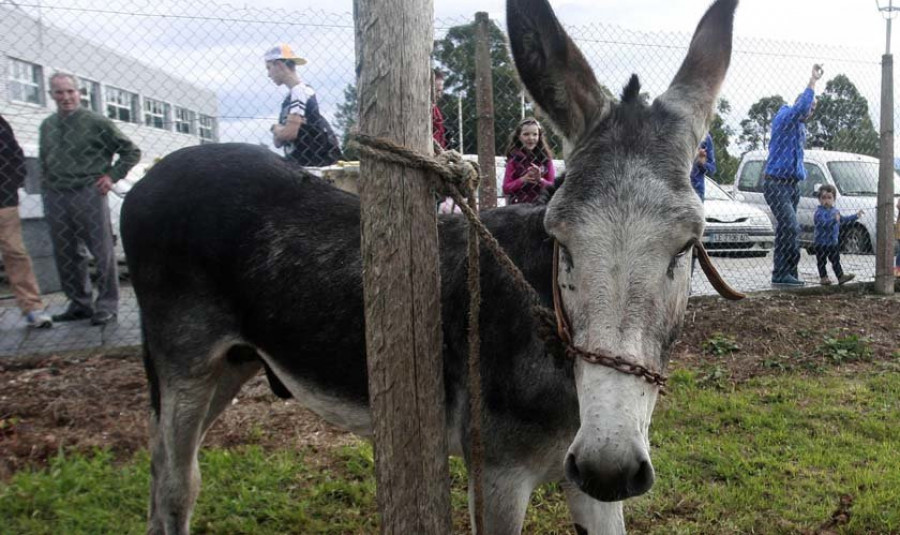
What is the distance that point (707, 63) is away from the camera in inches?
85.8

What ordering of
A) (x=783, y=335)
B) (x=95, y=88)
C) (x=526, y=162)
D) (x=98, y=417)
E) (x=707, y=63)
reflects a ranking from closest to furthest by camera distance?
1. (x=707, y=63)
2. (x=98, y=417)
3. (x=526, y=162)
4. (x=783, y=335)
5. (x=95, y=88)

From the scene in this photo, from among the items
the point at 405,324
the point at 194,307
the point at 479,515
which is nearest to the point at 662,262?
the point at 405,324

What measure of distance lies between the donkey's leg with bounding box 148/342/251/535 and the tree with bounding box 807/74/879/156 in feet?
26.8

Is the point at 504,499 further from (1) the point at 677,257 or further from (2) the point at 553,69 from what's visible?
(2) the point at 553,69

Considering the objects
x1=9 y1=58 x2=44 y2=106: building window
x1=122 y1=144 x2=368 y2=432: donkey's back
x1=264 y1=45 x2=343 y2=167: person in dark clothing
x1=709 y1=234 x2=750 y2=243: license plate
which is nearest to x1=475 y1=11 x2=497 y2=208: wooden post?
x1=264 y1=45 x2=343 y2=167: person in dark clothing

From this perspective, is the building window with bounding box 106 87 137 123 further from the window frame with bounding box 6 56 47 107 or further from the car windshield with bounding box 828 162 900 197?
the car windshield with bounding box 828 162 900 197

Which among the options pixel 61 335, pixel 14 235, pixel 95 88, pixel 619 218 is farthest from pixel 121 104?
pixel 619 218

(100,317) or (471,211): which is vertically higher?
(471,211)

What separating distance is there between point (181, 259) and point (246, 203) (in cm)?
37

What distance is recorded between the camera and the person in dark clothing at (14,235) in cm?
559

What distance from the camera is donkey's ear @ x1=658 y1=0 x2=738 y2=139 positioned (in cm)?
213

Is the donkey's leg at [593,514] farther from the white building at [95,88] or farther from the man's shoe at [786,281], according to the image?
the man's shoe at [786,281]

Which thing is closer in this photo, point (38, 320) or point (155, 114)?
point (38, 320)

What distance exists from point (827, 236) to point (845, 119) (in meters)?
1.97
